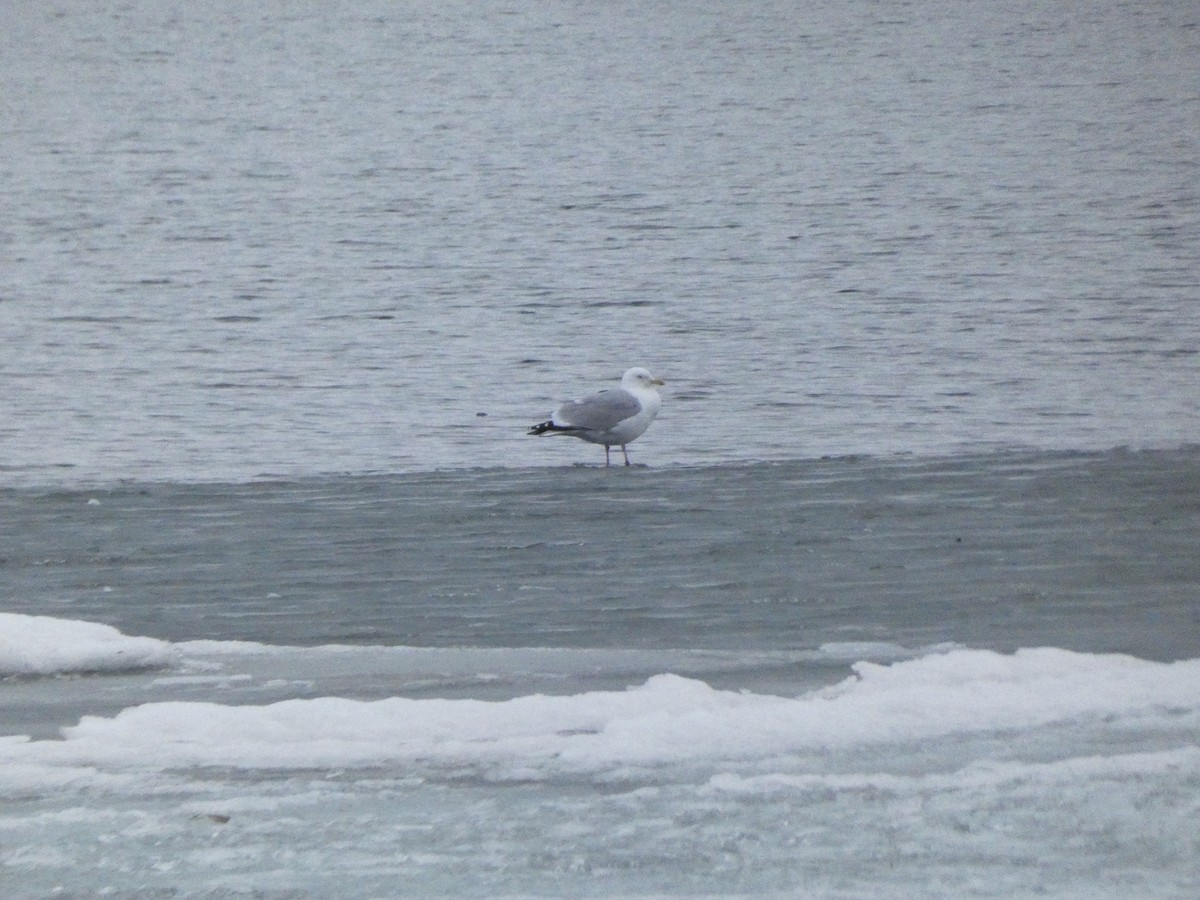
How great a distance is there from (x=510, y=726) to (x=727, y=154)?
30.5 meters

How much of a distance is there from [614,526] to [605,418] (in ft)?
9.14

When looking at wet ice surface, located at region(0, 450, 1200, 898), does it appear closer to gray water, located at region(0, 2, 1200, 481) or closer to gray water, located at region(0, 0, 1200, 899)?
gray water, located at region(0, 0, 1200, 899)

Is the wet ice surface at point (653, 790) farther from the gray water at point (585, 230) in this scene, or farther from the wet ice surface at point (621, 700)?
the gray water at point (585, 230)

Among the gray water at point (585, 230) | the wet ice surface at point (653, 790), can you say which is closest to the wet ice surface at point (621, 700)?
the wet ice surface at point (653, 790)

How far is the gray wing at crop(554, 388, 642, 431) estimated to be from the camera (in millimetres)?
A: 12477

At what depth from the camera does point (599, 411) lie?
1255 cm

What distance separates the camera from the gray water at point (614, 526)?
4.95 meters

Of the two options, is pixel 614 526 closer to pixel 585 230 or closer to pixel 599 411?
pixel 599 411

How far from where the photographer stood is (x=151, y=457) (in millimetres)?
13125

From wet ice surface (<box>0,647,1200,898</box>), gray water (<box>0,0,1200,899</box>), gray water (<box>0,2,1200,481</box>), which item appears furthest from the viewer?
gray water (<box>0,2,1200,481</box>)

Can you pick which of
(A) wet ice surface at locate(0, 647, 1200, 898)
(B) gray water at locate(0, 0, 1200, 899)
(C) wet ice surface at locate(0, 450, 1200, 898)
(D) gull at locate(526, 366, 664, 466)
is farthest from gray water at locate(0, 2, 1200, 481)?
(A) wet ice surface at locate(0, 647, 1200, 898)

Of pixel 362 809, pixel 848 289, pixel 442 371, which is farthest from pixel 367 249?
pixel 362 809

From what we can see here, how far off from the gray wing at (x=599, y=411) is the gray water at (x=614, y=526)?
33 centimetres

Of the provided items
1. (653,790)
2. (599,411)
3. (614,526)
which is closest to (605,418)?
(599,411)
